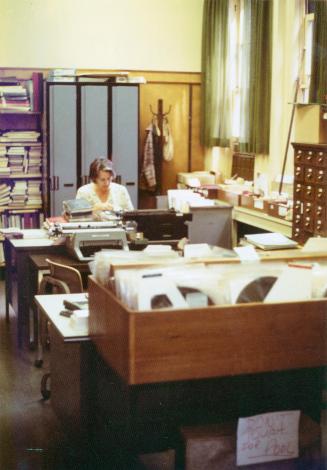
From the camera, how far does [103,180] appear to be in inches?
284

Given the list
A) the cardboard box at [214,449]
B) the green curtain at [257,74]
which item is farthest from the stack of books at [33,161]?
the cardboard box at [214,449]

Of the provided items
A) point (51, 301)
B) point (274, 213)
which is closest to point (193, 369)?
point (51, 301)

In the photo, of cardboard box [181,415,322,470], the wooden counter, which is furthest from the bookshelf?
cardboard box [181,415,322,470]

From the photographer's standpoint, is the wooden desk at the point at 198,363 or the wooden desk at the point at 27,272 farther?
the wooden desk at the point at 27,272

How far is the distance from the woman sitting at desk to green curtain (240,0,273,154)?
1775mm

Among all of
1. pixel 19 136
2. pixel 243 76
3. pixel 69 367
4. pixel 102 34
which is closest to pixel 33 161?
pixel 19 136

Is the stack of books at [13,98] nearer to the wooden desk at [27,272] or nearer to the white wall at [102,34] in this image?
the white wall at [102,34]

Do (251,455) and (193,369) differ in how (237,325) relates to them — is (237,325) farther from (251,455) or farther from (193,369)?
(251,455)

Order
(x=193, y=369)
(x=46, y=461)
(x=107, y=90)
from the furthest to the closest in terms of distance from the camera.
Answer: (x=107, y=90) < (x=46, y=461) < (x=193, y=369)

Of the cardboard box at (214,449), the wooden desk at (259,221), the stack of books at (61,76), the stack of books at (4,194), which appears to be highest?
the stack of books at (61,76)

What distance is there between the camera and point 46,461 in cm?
412

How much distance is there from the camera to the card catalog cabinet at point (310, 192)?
20.2 ft

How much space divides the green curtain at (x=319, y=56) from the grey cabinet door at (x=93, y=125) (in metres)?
2.55

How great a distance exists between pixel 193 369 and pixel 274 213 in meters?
4.64
